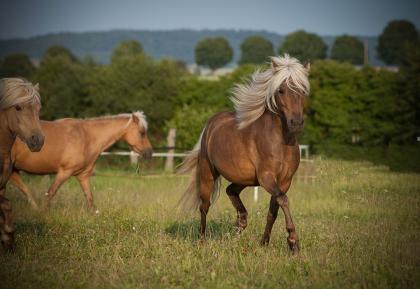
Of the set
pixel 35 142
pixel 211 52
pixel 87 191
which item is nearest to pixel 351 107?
pixel 87 191

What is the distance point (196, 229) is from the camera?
9750mm

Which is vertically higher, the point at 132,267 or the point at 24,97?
the point at 24,97

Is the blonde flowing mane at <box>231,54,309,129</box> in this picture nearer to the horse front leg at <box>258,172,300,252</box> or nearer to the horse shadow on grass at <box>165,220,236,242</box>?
the horse front leg at <box>258,172,300,252</box>

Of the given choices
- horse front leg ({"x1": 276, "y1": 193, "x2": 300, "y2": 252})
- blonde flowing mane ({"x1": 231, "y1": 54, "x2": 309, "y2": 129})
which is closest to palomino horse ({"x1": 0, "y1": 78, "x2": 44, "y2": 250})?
blonde flowing mane ({"x1": 231, "y1": 54, "x2": 309, "y2": 129})

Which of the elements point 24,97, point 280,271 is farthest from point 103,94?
point 280,271

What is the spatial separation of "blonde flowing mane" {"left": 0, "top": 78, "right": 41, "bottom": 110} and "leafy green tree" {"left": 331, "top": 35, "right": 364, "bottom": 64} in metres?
95.5

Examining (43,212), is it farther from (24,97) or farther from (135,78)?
(135,78)

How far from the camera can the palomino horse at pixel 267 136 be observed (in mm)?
7293

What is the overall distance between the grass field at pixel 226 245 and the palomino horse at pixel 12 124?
437 mm

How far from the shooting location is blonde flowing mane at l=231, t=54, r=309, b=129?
733 centimetres

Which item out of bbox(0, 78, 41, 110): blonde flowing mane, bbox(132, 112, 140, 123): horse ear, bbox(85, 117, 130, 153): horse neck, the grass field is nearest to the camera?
the grass field

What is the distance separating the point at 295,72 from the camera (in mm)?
7332

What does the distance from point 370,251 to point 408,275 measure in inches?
54.3

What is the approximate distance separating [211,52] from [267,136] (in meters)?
117
